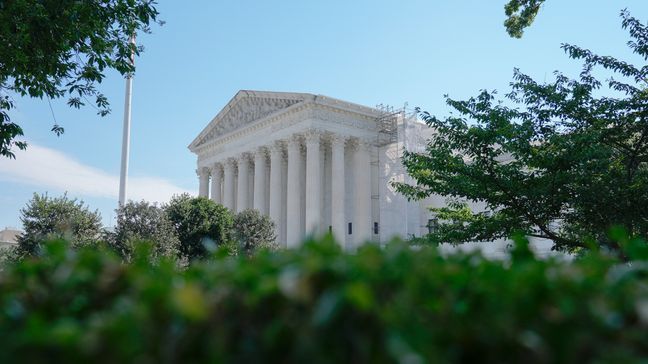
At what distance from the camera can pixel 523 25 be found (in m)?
17.7

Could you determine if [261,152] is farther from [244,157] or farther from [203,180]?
[203,180]

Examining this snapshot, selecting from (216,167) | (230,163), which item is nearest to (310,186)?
(230,163)

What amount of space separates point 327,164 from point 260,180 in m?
7.14

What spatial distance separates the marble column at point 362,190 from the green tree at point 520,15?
33687mm

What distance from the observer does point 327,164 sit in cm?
5575

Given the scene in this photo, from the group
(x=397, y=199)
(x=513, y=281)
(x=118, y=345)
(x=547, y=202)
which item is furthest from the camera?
(x=397, y=199)

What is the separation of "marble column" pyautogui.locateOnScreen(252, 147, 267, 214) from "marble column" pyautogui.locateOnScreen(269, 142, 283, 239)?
1.79 meters

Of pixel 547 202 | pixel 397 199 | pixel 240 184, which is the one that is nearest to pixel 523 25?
pixel 547 202

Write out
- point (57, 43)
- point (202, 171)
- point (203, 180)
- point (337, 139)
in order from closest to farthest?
point (57, 43) < point (337, 139) < point (202, 171) < point (203, 180)

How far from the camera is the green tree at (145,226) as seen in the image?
89.2ft

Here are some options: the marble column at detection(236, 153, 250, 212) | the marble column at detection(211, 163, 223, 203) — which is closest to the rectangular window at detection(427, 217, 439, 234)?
the marble column at detection(236, 153, 250, 212)

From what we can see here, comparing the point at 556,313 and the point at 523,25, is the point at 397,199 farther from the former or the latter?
the point at 556,313

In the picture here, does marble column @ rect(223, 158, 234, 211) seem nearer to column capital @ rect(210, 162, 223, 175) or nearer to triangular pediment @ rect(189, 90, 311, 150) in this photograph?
column capital @ rect(210, 162, 223, 175)

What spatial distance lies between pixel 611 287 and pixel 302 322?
104 centimetres
